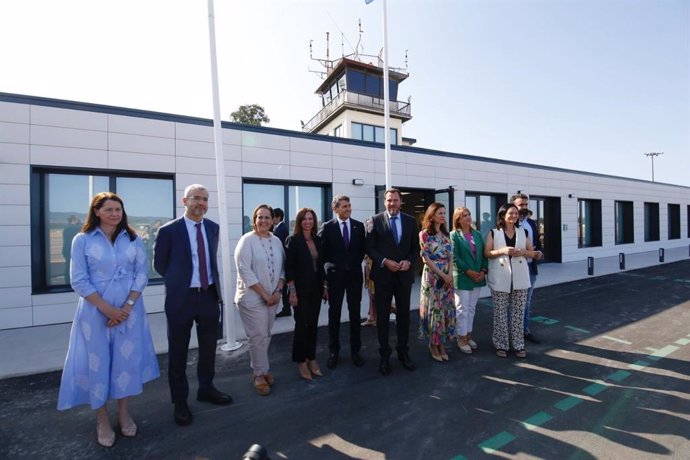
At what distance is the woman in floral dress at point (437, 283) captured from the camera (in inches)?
155

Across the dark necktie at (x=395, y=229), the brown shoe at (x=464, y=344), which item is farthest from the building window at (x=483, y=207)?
the dark necktie at (x=395, y=229)

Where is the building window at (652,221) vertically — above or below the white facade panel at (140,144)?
below

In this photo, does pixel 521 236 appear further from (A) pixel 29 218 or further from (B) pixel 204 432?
(A) pixel 29 218

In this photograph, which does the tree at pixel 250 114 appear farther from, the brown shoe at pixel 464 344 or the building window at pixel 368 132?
the brown shoe at pixel 464 344

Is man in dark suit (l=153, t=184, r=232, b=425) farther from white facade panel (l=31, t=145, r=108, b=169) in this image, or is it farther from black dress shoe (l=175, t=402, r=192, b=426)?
white facade panel (l=31, t=145, r=108, b=169)

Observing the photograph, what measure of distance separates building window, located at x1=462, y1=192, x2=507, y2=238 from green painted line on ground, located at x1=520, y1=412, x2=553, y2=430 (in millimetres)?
8732

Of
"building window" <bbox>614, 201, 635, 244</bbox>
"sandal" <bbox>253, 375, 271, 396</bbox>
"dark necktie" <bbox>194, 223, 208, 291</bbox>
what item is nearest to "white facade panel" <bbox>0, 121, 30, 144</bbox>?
"dark necktie" <bbox>194, 223, 208, 291</bbox>

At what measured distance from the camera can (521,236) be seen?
164 inches

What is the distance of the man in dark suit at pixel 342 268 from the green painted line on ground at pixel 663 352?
11.8 feet

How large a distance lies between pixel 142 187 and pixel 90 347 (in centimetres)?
481

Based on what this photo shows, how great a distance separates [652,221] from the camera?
17828 millimetres

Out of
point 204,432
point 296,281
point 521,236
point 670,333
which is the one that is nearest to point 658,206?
point 670,333

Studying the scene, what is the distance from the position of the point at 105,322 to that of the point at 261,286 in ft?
4.15

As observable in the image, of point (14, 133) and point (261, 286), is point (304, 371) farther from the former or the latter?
point (14, 133)
